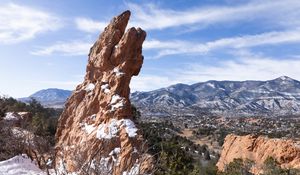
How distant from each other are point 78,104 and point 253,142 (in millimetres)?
36179

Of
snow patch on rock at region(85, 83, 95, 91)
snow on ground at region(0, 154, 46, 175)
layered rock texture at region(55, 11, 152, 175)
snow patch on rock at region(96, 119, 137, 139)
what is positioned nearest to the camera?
snow on ground at region(0, 154, 46, 175)

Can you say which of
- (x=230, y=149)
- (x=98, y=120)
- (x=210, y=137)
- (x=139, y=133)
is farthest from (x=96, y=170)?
(x=210, y=137)

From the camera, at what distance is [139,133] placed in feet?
98.7

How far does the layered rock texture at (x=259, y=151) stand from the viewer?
192 feet

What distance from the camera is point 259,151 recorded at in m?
64.1

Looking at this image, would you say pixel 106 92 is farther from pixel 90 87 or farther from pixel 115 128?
pixel 115 128

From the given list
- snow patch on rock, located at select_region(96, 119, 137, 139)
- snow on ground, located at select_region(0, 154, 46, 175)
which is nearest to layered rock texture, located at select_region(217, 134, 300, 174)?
snow patch on rock, located at select_region(96, 119, 137, 139)

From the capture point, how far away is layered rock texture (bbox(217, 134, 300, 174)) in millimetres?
58638

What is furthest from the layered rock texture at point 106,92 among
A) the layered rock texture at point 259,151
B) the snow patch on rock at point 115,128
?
the layered rock texture at point 259,151

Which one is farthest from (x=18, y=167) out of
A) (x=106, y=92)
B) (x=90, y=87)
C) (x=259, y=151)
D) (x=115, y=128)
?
(x=259, y=151)

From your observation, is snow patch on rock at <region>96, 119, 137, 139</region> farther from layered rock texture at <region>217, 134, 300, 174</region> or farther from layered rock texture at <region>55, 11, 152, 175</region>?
layered rock texture at <region>217, 134, 300, 174</region>

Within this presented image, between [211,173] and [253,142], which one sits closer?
[211,173]

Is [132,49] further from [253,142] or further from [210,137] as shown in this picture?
[210,137]

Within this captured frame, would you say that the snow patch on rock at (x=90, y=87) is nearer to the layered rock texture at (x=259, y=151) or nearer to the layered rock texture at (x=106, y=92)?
the layered rock texture at (x=106, y=92)
